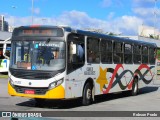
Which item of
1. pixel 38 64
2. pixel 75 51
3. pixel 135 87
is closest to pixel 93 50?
pixel 75 51

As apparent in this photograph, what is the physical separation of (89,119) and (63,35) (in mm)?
3423

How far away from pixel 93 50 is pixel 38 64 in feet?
9.10

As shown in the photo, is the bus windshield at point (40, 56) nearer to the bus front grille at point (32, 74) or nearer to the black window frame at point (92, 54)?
the bus front grille at point (32, 74)

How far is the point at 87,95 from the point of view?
1425 centimetres

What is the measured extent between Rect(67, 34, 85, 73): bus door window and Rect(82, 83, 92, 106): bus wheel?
97cm

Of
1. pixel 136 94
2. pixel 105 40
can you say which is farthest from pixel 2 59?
pixel 105 40

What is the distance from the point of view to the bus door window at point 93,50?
14.5 metres

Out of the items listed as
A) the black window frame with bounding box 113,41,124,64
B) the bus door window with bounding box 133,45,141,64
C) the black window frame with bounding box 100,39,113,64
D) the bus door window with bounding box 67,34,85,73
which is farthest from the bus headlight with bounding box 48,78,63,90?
the bus door window with bounding box 133,45,141,64

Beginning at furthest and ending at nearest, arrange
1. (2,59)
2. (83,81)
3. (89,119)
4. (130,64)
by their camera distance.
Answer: (2,59) < (130,64) < (83,81) < (89,119)

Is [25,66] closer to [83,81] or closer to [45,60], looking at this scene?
[45,60]

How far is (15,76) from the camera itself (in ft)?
42.9

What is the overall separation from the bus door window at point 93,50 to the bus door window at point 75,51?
0.52m

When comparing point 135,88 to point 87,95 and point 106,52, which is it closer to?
point 106,52

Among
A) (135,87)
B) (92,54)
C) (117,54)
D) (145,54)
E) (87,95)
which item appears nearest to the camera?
(87,95)
